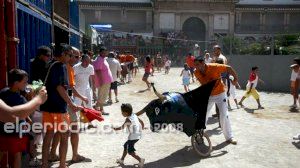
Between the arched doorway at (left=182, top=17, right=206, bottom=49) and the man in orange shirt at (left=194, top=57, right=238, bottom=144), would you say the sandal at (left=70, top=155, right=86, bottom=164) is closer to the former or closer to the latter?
the man in orange shirt at (left=194, top=57, right=238, bottom=144)

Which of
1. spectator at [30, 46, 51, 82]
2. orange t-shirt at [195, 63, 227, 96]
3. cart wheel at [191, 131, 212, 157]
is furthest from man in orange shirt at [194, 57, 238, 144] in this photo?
spectator at [30, 46, 51, 82]

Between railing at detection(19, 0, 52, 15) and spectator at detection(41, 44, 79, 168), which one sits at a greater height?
railing at detection(19, 0, 52, 15)

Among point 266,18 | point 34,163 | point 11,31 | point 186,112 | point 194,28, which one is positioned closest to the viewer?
point 11,31

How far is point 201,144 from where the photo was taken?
271 inches

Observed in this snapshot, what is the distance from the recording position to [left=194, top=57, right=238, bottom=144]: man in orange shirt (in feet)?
23.7

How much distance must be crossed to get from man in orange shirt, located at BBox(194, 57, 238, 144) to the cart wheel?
2.05 ft

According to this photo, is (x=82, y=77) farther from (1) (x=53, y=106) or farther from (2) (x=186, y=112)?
(1) (x=53, y=106)

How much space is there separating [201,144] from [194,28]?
3664 cm

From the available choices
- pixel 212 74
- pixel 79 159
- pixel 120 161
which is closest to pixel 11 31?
pixel 79 159

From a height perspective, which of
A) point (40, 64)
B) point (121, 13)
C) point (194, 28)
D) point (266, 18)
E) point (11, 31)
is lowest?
point (40, 64)

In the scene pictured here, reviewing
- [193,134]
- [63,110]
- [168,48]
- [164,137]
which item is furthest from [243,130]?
[168,48]

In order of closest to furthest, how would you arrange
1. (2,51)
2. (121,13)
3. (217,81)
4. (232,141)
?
1. (2,51)
2. (217,81)
3. (232,141)
4. (121,13)

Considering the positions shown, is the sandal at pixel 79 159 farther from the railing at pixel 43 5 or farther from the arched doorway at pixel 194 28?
the arched doorway at pixel 194 28

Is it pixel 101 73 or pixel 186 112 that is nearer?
pixel 186 112
